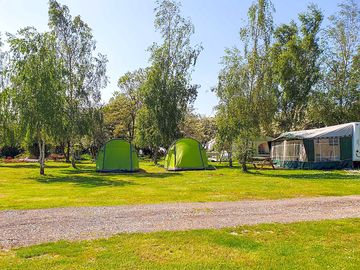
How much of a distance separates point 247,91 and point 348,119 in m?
16.5

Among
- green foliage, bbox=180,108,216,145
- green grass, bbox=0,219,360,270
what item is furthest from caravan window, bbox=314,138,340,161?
green foliage, bbox=180,108,216,145

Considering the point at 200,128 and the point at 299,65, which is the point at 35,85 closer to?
the point at 299,65

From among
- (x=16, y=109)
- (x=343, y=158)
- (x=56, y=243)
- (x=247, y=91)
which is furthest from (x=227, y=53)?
(x=56, y=243)

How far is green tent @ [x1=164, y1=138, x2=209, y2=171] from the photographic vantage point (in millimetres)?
23828

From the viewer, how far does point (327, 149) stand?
987 inches

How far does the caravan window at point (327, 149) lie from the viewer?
80.9 feet

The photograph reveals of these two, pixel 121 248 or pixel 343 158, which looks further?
pixel 343 158

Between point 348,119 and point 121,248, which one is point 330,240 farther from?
point 348,119

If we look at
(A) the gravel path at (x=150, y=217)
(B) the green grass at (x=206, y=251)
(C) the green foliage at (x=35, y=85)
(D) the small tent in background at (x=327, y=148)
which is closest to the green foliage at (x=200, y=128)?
(D) the small tent in background at (x=327, y=148)

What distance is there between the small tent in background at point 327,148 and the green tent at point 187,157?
277 inches

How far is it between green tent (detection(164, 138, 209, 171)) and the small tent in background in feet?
23.1

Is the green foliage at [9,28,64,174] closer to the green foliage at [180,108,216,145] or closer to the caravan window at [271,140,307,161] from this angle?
the caravan window at [271,140,307,161]

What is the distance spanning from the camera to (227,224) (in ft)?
24.6

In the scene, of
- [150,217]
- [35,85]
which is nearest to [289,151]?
[35,85]
